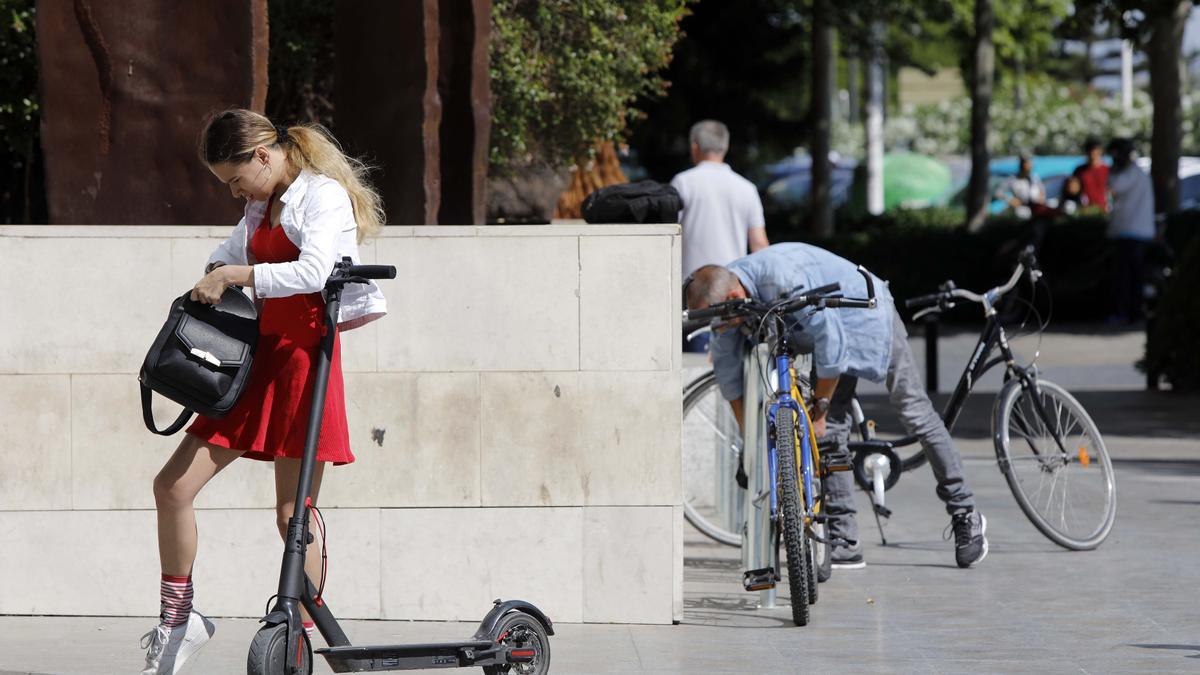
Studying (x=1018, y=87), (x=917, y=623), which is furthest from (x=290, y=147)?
(x=1018, y=87)

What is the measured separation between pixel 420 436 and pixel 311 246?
5.19ft

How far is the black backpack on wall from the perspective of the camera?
679cm

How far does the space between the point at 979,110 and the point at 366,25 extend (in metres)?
15.9

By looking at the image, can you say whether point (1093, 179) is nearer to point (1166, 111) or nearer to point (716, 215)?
point (1166, 111)

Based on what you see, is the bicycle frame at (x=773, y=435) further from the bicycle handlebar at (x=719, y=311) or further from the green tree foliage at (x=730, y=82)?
the green tree foliage at (x=730, y=82)

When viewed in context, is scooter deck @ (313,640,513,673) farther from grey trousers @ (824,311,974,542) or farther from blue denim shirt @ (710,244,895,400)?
grey trousers @ (824,311,974,542)

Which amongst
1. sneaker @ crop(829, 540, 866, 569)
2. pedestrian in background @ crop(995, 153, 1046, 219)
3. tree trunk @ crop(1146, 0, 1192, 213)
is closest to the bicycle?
sneaker @ crop(829, 540, 866, 569)

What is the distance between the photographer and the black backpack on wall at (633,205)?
6.79 meters

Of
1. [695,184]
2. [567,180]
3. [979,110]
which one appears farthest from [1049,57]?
[695,184]

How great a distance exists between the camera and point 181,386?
15.6 ft

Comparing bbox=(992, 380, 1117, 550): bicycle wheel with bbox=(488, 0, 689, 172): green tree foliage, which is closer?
bbox=(992, 380, 1117, 550): bicycle wheel

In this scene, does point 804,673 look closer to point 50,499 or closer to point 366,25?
point 50,499

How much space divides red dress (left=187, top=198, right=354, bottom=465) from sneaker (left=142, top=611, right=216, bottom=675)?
0.52m

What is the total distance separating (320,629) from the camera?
195 inches
